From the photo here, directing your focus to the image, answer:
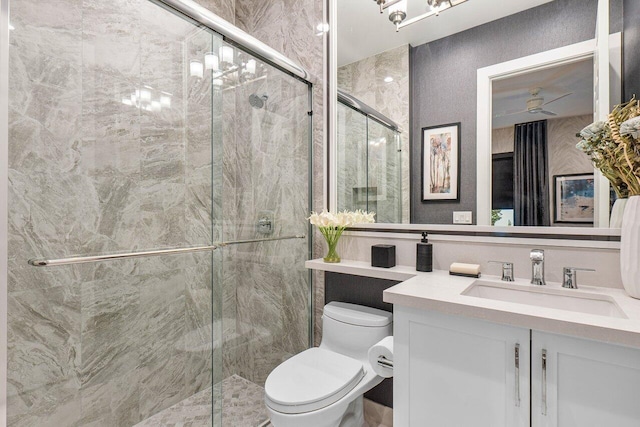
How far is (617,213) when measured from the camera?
3.63ft

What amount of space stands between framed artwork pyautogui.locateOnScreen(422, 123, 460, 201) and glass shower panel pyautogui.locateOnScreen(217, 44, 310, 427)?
738mm

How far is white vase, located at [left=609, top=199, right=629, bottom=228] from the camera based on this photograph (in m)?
1.09

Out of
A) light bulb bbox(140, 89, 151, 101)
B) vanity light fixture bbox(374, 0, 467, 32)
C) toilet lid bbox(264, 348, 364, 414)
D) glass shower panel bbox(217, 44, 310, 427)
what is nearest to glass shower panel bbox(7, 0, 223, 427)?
light bulb bbox(140, 89, 151, 101)

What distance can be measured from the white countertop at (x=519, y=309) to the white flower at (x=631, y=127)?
0.52 m

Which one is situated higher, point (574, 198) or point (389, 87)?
point (389, 87)

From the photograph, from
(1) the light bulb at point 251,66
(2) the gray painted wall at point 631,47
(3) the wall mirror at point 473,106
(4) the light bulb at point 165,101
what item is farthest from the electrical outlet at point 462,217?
(4) the light bulb at point 165,101

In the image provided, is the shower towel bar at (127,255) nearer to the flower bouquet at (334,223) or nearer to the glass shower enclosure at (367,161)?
the flower bouquet at (334,223)

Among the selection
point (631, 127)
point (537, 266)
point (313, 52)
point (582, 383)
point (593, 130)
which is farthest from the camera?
point (313, 52)

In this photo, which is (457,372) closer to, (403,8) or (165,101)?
(403,8)

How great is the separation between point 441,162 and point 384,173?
31cm

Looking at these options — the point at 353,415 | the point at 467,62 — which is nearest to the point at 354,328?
the point at 353,415

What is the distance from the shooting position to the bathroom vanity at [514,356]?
0.77 metres

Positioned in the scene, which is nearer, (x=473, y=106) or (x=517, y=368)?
(x=517, y=368)

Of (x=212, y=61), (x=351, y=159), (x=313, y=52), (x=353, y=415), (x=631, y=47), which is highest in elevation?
(x=313, y=52)
